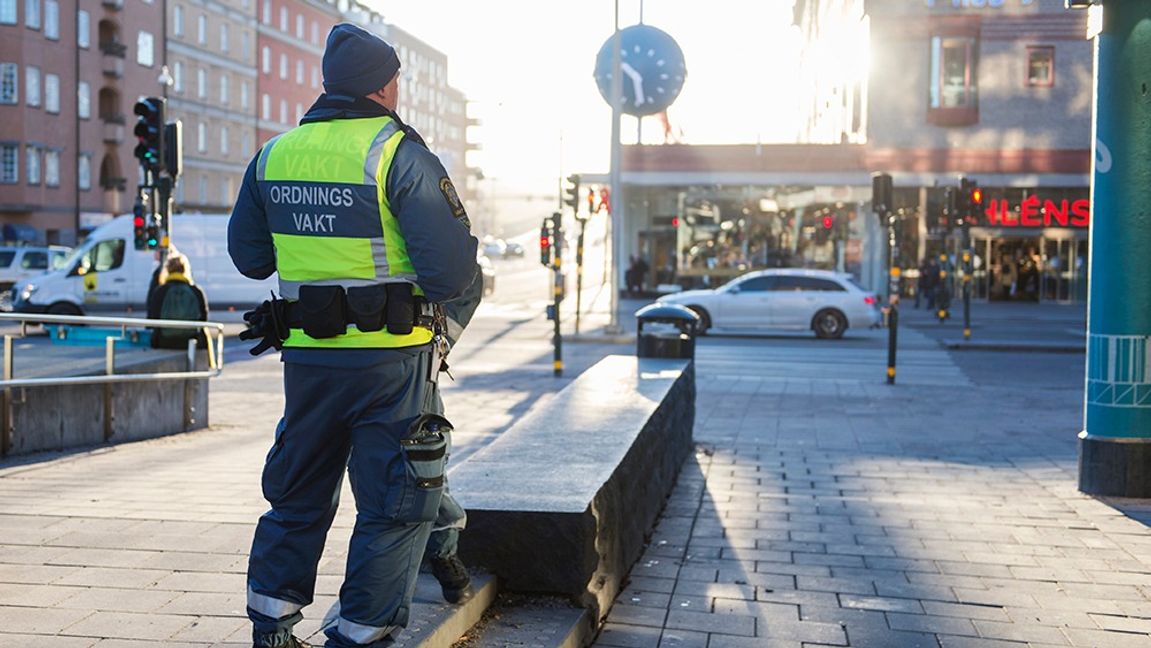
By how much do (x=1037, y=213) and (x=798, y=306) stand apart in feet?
55.9

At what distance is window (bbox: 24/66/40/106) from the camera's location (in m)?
52.8

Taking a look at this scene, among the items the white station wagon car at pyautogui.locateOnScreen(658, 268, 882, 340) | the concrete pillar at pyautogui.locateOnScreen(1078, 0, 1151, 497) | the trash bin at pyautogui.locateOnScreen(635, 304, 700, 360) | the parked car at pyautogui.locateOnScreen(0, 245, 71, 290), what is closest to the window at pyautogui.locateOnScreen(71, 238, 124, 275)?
the parked car at pyautogui.locateOnScreen(0, 245, 71, 290)

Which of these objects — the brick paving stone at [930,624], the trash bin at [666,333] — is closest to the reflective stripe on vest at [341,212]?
the brick paving stone at [930,624]

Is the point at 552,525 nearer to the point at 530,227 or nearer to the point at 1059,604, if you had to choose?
the point at 1059,604

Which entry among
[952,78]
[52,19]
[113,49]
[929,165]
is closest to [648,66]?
[929,165]

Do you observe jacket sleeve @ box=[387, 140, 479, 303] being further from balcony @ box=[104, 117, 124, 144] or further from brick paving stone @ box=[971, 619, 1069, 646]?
balcony @ box=[104, 117, 124, 144]

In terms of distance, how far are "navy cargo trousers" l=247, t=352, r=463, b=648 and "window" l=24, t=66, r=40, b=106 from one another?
179 ft

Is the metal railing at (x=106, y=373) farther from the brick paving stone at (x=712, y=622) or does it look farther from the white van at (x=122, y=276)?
the white van at (x=122, y=276)

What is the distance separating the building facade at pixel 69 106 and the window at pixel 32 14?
0.13 feet

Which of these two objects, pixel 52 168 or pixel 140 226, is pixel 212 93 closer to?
pixel 52 168

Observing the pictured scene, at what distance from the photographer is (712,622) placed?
5035mm

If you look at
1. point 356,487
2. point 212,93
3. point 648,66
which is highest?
point 212,93

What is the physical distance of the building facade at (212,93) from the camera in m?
67.0

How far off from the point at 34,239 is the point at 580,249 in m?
33.8
